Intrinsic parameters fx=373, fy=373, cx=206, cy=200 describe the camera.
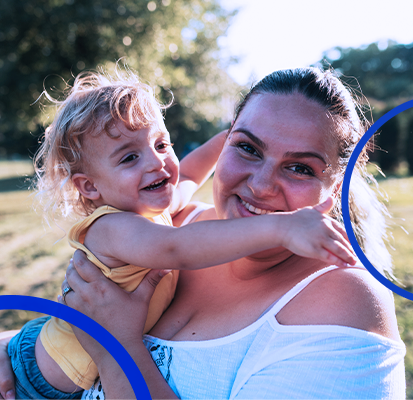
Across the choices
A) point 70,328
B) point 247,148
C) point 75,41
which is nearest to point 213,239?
point 247,148

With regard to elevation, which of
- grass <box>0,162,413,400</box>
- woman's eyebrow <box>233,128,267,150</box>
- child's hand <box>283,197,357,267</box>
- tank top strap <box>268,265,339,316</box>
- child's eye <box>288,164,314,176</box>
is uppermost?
woman's eyebrow <box>233,128,267,150</box>

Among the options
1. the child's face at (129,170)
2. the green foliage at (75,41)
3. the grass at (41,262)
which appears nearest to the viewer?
the child's face at (129,170)

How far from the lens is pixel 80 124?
6.10 feet

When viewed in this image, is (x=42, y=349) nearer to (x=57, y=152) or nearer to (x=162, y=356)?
(x=162, y=356)

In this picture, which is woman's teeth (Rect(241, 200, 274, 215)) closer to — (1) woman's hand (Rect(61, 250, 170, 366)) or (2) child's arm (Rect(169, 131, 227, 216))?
(1) woman's hand (Rect(61, 250, 170, 366))

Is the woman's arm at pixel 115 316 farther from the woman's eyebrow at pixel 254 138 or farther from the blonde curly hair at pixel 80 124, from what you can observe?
the woman's eyebrow at pixel 254 138

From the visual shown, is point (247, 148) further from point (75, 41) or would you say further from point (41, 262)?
point (75, 41)

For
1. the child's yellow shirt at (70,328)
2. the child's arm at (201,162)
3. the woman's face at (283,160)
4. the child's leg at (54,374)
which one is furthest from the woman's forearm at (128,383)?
the child's arm at (201,162)

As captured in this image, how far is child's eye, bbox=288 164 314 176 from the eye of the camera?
5.34 feet

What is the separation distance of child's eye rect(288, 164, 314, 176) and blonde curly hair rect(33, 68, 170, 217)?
769 millimetres

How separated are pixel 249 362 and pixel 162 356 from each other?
411mm

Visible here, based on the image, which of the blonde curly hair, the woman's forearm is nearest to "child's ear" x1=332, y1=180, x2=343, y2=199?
the blonde curly hair

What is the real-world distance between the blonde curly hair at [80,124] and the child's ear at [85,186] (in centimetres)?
4

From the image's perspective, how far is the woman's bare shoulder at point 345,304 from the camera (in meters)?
1.26
